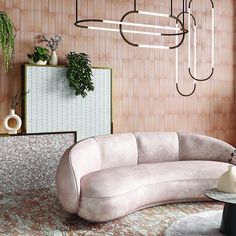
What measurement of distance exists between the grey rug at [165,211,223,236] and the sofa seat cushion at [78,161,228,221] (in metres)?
0.46

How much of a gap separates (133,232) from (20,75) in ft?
9.78

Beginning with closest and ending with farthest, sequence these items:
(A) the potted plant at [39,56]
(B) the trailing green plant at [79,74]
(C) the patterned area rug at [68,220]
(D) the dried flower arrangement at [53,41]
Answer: (C) the patterned area rug at [68,220] < (A) the potted plant at [39,56] < (B) the trailing green plant at [79,74] < (D) the dried flower arrangement at [53,41]

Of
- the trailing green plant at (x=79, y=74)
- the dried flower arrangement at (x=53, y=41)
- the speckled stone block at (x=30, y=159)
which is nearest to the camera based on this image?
the speckled stone block at (x=30, y=159)

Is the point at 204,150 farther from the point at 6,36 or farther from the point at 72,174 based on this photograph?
the point at 6,36

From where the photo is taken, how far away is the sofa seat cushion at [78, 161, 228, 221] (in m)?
3.91

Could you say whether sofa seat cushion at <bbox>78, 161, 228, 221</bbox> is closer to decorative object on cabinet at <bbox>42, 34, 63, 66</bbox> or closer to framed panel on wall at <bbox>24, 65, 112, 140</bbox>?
framed panel on wall at <bbox>24, 65, 112, 140</bbox>

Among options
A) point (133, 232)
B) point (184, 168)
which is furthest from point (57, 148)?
point (133, 232)

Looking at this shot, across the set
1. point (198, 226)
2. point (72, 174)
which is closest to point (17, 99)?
point (72, 174)

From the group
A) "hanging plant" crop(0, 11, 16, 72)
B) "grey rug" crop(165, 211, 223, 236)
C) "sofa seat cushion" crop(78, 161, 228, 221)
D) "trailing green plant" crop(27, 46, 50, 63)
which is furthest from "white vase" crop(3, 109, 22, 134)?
"grey rug" crop(165, 211, 223, 236)

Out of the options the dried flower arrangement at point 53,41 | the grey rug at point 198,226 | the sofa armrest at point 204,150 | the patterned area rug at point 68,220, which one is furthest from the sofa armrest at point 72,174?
the dried flower arrangement at point 53,41

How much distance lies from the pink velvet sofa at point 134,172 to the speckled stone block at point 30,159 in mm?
942

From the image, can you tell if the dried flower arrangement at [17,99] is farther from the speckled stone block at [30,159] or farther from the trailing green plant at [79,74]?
the trailing green plant at [79,74]

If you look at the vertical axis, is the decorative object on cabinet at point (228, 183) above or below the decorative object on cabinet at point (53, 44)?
below

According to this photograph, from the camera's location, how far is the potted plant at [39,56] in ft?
18.3
